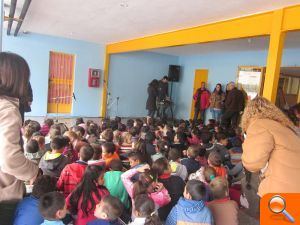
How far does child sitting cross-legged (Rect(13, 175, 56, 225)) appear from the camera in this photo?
5.64 feet

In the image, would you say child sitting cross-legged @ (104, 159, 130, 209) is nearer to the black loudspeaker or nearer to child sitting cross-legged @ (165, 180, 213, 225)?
child sitting cross-legged @ (165, 180, 213, 225)

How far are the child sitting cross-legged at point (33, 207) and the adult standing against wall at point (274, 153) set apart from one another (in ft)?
4.52

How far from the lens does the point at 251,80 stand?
786 centimetres

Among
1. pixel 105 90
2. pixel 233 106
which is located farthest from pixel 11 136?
pixel 105 90

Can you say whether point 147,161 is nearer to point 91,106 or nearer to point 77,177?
point 77,177

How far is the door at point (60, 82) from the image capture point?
8344mm

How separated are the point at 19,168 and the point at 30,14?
5120 millimetres

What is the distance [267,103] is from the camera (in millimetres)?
1976

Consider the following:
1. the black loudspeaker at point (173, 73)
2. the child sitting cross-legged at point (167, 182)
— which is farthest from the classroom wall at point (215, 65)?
the child sitting cross-legged at point (167, 182)

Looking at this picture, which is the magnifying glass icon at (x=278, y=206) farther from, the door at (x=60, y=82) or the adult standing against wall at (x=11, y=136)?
the door at (x=60, y=82)

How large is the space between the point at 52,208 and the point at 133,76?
8410mm

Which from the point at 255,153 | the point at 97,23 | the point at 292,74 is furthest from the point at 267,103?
the point at 292,74

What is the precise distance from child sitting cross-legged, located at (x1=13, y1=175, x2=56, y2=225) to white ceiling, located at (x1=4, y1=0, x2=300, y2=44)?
3.00m

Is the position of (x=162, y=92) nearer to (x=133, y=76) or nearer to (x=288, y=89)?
(x=133, y=76)
